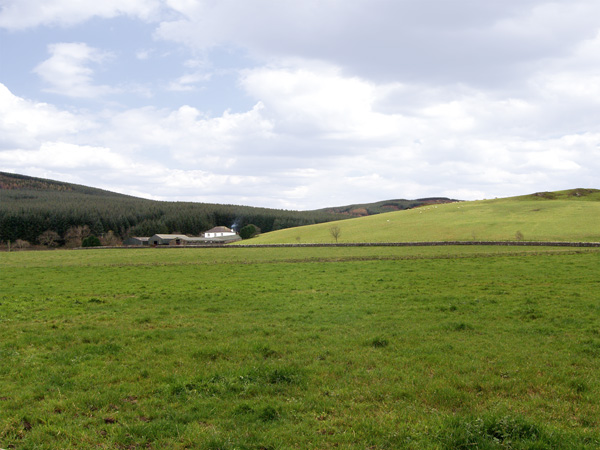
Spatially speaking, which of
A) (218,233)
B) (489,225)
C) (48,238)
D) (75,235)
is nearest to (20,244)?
(48,238)

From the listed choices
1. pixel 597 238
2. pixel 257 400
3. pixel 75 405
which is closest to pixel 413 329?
pixel 257 400

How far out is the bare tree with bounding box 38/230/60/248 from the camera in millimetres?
155450

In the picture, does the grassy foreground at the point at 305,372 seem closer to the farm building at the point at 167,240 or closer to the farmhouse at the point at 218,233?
the farm building at the point at 167,240

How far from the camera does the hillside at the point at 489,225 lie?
243 ft

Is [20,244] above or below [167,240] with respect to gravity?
below

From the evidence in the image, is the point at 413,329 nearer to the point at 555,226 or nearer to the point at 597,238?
the point at 597,238

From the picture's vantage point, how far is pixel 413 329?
14.3 meters

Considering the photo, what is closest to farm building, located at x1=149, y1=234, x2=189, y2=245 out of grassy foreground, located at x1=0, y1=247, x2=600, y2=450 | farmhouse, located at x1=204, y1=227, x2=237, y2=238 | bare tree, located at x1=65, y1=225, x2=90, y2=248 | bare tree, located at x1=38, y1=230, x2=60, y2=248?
farmhouse, located at x1=204, y1=227, x2=237, y2=238

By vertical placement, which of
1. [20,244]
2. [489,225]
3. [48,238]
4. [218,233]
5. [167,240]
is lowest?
[20,244]

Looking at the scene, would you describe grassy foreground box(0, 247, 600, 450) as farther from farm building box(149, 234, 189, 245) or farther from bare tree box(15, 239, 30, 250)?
bare tree box(15, 239, 30, 250)

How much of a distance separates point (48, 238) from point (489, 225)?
149 m

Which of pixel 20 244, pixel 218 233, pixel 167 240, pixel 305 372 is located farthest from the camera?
pixel 218 233

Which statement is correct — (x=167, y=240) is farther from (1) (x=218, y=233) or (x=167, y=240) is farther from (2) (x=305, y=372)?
(2) (x=305, y=372)

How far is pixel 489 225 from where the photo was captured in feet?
287
